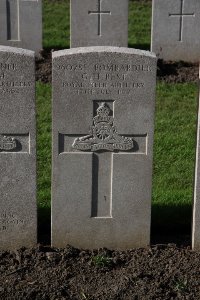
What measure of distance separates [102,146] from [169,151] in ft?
8.18

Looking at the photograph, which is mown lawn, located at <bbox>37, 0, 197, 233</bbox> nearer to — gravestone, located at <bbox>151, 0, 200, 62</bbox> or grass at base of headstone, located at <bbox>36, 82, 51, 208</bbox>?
grass at base of headstone, located at <bbox>36, 82, 51, 208</bbox>

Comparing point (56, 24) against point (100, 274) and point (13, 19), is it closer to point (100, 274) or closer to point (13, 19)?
point (13, 19)

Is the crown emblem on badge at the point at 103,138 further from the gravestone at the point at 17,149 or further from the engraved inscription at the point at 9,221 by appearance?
the engraved inscription at the point at 9,221

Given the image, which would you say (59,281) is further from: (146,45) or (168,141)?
(146,45)

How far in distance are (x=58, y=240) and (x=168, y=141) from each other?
2763 millimetres

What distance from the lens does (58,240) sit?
5.97 meters

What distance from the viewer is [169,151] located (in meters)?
8.15

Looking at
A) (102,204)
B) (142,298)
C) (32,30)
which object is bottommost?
(142,298)

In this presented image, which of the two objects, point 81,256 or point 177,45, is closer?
point 81,256

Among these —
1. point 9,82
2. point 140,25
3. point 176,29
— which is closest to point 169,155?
point 9,82

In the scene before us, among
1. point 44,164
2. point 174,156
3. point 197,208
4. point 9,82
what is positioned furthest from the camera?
point 174,156

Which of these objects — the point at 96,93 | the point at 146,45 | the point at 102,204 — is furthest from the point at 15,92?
the point at 146,45

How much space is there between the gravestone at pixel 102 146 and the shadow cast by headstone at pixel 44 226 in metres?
0.26

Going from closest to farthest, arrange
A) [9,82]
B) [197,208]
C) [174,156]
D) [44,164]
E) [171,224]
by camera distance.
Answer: [9,82] < [197,208] < [171,224] < [44,164] < [174,156]
